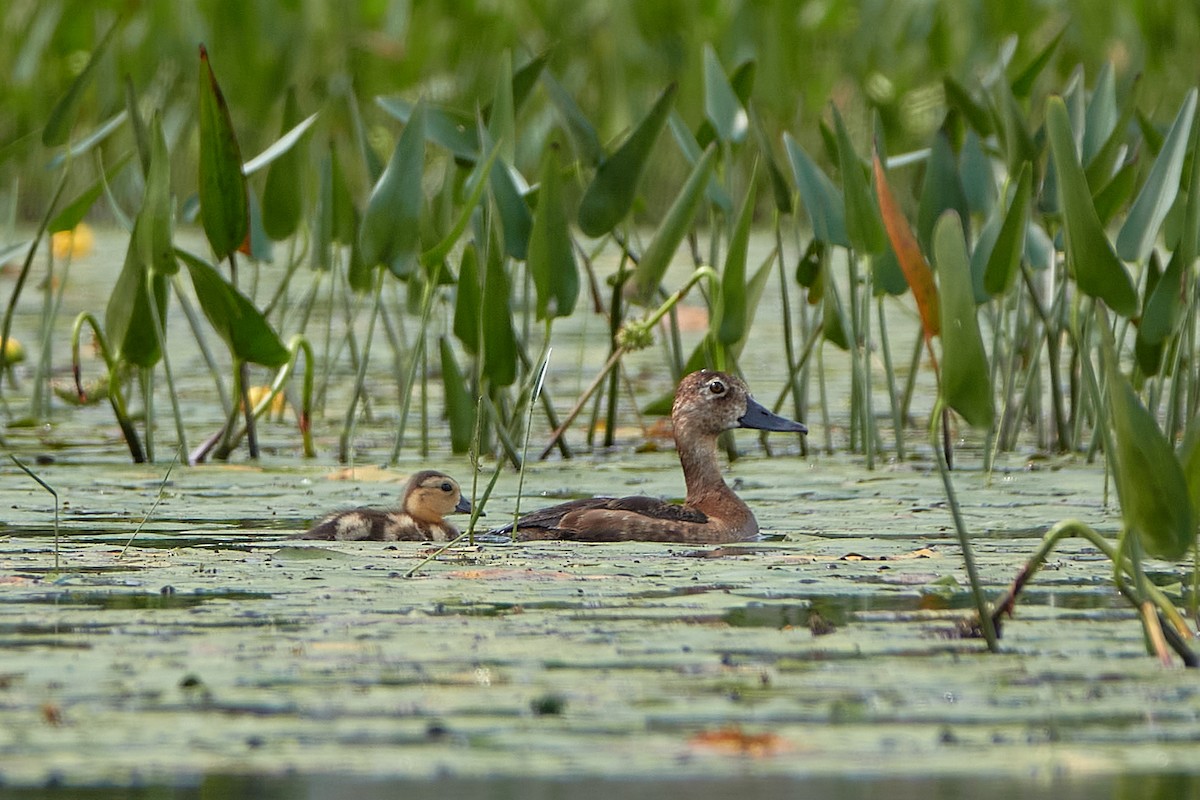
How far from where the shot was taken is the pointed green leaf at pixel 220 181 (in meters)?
6.07

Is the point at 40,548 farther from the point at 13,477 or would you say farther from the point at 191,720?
the point at 191,720

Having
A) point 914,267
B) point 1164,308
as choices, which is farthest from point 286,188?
point 1164,308

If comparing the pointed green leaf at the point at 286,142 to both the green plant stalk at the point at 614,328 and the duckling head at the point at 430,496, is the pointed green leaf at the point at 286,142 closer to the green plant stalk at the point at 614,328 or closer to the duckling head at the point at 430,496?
the green plant stalk at the point at 614,328

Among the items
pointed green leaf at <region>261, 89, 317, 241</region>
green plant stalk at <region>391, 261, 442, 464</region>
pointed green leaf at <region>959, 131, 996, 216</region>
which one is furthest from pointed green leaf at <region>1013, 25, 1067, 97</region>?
pointed green leaf at <region>261, 89, 317, 241</region>

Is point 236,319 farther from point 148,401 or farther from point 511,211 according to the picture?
point 511,211

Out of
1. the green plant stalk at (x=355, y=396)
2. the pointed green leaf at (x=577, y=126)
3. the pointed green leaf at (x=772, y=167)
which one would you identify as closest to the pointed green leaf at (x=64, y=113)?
the green plant stalk at (x=355, y=396)

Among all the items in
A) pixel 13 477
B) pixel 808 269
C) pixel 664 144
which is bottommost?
pixel 13 477

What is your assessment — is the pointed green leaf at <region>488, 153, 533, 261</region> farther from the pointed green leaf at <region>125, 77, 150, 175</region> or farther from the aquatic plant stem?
the aquatic plant stem

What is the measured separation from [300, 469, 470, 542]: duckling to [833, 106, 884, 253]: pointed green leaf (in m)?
1.44

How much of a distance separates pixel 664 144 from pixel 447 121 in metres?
8.24

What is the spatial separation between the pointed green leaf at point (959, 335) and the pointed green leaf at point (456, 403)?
7.82 feet

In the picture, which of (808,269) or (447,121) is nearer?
(447,121)

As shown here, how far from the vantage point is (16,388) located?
29.5 ft

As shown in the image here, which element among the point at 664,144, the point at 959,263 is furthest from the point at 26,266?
the point at 664,144
